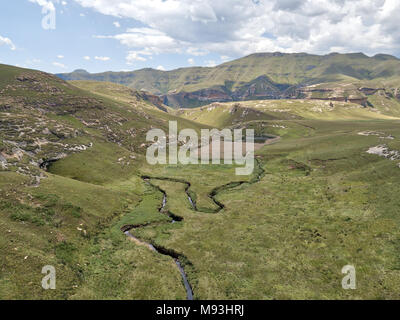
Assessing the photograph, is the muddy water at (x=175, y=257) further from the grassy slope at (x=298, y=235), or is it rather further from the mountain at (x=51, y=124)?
the mountain at (x=51, y=124)

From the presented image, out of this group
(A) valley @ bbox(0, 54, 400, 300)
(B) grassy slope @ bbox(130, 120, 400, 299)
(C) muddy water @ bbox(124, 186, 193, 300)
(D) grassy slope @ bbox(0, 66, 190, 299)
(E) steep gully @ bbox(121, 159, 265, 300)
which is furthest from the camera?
(E) steep gully @ bbox(121, 159, 265, 300)

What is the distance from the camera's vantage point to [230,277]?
34.5 m

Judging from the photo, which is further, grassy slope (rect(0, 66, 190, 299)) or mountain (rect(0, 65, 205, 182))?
mountain (rect(0, 65, 205, 182))

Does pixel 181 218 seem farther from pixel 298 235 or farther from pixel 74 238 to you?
pixel 298 235

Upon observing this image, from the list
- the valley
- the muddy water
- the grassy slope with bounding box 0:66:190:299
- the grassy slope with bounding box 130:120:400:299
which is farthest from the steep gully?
the grassy slope with bounding box 0:66:190:299

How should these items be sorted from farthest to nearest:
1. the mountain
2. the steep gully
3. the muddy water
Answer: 1. the mountain
2. the steep gully
3. the muddy water

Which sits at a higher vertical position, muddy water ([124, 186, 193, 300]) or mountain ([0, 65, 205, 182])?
mountain ([0, 65, 205, 182])

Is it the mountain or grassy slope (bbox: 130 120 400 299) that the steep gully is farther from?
the mountain

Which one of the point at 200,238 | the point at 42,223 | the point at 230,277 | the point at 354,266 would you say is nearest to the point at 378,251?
the point at 354,266

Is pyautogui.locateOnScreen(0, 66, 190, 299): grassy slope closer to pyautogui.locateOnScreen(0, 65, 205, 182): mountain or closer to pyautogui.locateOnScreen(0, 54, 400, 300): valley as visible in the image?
pyautogui.locateOnScreen(0, 54, 400, 300): valley

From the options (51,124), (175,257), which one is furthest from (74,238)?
(51,124)

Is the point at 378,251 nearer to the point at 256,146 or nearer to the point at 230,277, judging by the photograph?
the point at 230,277

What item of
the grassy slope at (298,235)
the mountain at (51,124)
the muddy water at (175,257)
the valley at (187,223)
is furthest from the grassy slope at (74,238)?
the grassy slope at (298,235)

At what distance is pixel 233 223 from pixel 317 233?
1688 cm
